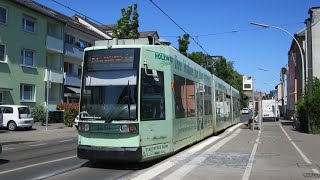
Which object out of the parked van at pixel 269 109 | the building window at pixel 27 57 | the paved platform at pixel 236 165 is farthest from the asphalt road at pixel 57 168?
the parked van at pixel 269 109

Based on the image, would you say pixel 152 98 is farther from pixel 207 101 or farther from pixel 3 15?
pixel 3 15

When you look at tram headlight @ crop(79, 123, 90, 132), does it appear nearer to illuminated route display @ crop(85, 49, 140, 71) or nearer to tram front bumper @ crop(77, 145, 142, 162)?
tram front bumper @ crop(77, 145, 142, 162)

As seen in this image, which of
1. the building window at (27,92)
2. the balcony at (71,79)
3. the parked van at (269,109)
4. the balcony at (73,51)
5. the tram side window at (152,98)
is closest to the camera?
the tram side window at (152,98)

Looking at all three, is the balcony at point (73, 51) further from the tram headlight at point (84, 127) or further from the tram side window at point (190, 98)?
the tram headlight at point (84, 127)

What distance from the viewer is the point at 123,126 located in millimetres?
10469

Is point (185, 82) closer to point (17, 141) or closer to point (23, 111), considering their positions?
point (17, 141)

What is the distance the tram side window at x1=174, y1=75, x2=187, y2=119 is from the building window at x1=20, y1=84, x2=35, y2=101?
25199 mm

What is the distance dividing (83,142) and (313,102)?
19.0m

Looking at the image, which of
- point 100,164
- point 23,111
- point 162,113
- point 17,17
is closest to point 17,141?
point 23,111

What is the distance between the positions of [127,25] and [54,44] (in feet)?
24.3

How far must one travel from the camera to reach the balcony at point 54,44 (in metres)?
40.2

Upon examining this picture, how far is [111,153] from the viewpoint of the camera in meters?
10.5

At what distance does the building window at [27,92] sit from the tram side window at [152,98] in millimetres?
26863

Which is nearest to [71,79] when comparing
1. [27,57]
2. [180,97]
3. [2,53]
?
[27,57]
